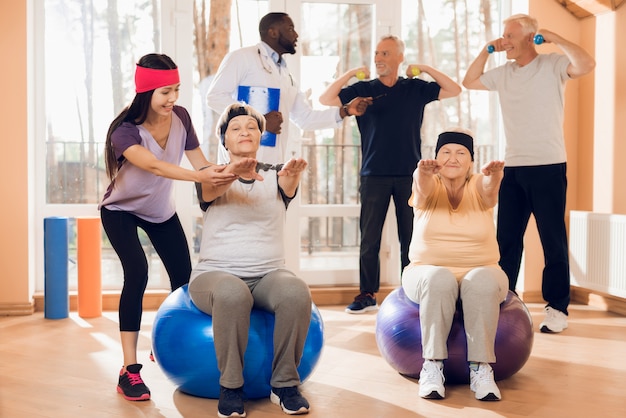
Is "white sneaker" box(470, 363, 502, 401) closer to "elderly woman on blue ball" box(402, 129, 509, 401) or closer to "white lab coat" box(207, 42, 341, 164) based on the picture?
"elderly woman on blue ball" box(402, 129, 509, 401)

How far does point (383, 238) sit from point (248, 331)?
2535mm

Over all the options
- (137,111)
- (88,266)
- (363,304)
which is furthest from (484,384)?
(88,266)

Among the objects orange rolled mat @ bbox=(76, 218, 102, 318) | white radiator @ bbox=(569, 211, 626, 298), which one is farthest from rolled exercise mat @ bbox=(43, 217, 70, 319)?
white radiator @ bbox=(569, 211, 626, 298)

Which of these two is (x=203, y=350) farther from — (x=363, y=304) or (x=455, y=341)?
(x=363, y=304)

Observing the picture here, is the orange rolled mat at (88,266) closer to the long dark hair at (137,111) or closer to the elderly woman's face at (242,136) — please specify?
the long dark hair at (137,111)

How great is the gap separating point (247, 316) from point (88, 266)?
2144mm

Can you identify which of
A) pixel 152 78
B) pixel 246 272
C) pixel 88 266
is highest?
pixel 152 78

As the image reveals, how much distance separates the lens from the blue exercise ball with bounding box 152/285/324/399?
2625mm

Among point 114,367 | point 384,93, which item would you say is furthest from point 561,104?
point 114,367

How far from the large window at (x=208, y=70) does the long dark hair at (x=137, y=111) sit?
1875 mm

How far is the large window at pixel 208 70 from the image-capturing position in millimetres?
4711

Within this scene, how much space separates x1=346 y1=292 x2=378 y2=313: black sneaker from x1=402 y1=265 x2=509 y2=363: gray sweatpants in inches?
67.2

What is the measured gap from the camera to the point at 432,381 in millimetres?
2758

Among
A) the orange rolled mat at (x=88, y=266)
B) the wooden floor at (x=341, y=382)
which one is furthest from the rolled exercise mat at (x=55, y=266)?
the wooden floor at (x=341, y=382)
